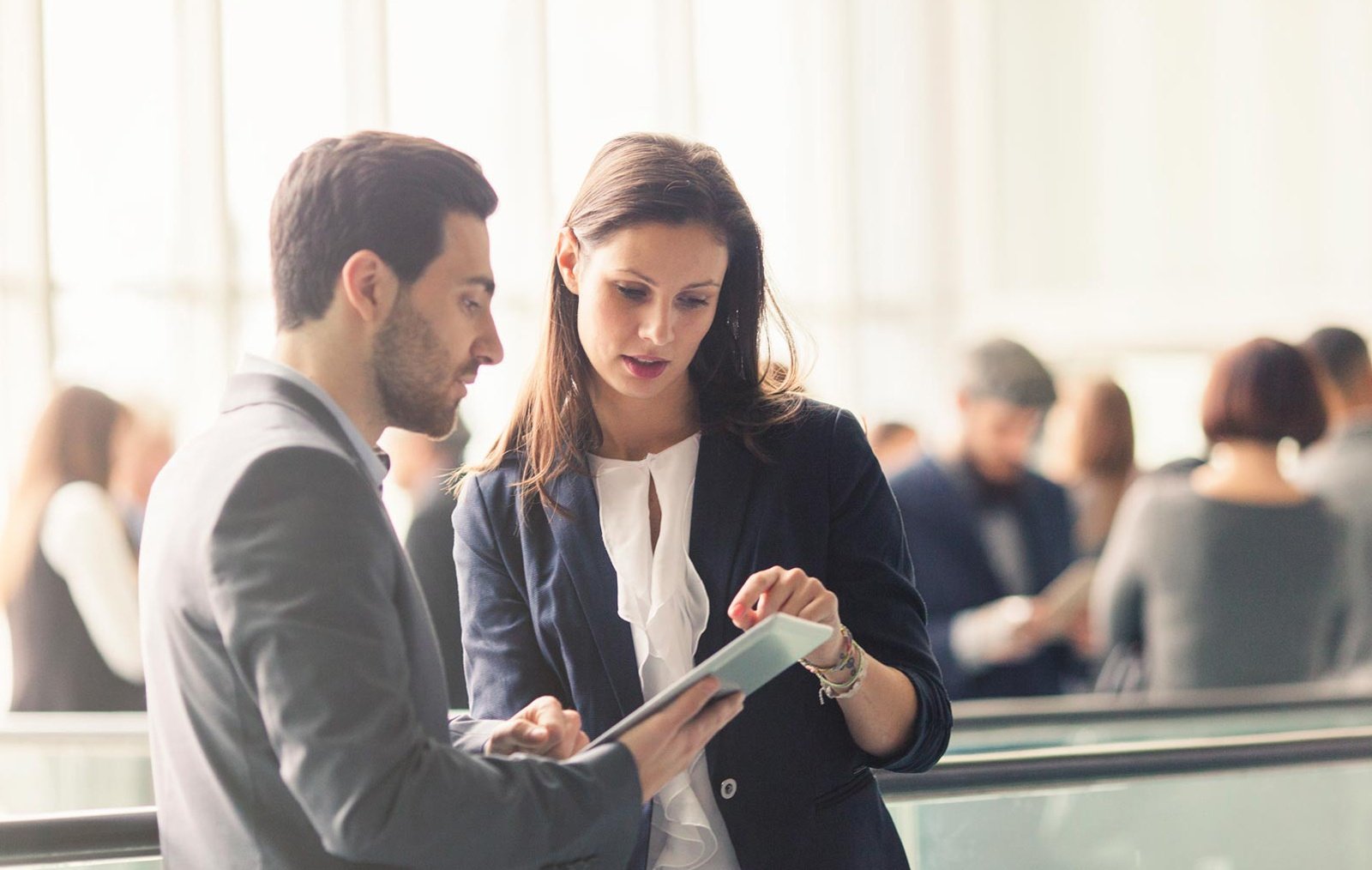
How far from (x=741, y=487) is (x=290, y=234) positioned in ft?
2.03

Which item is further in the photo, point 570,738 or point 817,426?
point 817,426

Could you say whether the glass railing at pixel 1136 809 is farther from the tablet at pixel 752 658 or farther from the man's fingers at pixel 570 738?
the tablet at pixel 752 658

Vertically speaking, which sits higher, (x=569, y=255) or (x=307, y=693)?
(x=569, y=255)

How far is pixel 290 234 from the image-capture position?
1.29m

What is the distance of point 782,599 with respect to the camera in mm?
1455

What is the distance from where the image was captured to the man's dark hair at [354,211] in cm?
127

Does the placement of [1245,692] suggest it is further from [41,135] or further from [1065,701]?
[41,135]

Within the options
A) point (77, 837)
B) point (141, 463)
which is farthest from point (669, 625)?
point (141, 463)

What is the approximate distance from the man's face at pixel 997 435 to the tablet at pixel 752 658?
2.89 meters

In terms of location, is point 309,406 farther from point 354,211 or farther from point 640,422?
point 640,422

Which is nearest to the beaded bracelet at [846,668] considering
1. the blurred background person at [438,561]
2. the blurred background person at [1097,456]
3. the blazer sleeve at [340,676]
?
the blazer sleeve at [340,676]

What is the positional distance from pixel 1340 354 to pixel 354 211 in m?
3.53

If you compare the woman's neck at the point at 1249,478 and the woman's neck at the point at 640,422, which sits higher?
the woman's neck at the point at 640,422

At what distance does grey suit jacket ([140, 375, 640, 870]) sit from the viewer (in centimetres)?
A: 112
